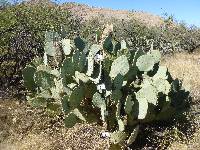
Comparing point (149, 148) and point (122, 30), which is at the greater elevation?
point (122, 30)

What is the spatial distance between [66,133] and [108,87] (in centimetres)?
122

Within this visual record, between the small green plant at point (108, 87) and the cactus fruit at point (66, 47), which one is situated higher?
the cactus fruit at point (66, 47)

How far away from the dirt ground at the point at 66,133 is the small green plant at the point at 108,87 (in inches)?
8.9

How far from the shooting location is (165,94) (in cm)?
649

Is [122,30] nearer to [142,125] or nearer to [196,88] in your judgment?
[196,88]

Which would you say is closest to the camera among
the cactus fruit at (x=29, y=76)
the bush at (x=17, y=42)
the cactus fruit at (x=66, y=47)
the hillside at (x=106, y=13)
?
the cactus fruit at (x=66, y=47)

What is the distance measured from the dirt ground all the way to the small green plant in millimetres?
226

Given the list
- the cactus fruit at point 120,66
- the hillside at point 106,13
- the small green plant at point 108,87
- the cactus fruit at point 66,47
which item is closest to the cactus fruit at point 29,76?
the small green plant at point 108,87

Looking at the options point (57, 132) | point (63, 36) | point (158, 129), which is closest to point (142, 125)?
point (158, 129)

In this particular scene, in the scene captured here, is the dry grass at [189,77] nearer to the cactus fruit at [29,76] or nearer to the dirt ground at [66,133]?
the dirt ground at [66,133]

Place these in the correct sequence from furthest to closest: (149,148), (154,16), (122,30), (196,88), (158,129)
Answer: (154,16) → (122,30) → (196,88) → (158,129) → (149,148)

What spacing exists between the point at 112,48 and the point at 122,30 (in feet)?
35.7

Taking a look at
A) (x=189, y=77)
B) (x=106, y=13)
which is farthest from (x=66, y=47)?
(x=106, y=13)

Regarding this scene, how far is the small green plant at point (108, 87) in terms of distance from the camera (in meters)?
6.17
